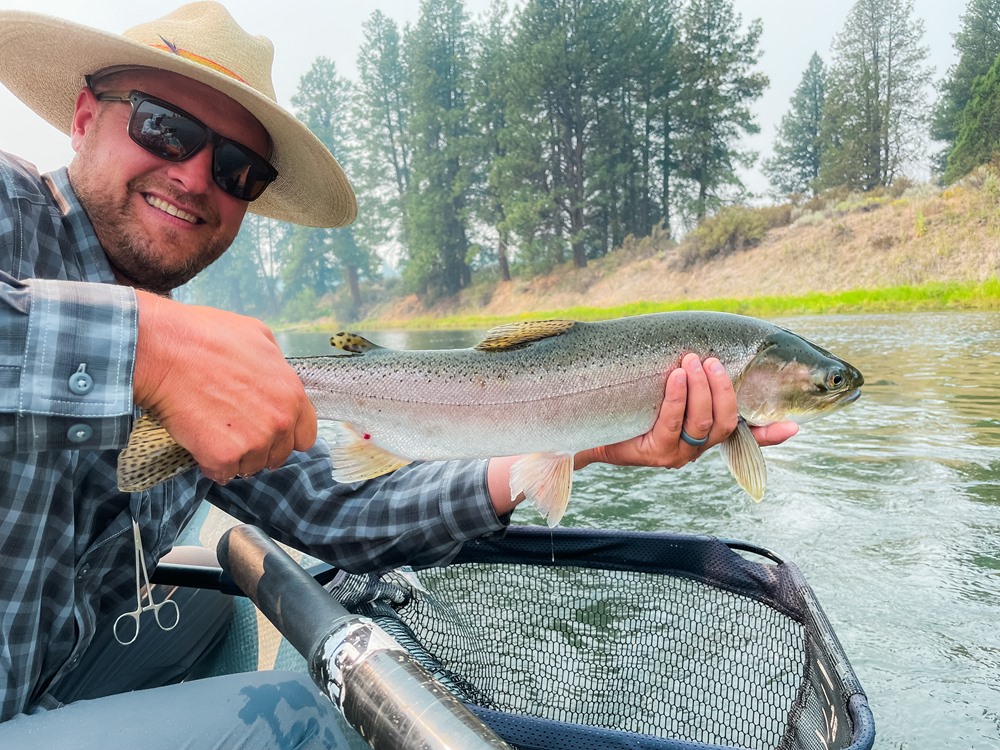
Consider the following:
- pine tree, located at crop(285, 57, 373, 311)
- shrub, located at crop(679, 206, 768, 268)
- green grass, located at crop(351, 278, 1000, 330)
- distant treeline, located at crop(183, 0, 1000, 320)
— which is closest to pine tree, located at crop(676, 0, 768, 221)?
distant treeline, located at crop(183, 0, 1000, 320)

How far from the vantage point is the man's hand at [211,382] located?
1.36 metres

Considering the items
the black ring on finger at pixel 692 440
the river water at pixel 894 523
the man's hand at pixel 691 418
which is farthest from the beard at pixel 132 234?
the river water at pixel 894 523

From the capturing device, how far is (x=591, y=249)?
4416 centimetres

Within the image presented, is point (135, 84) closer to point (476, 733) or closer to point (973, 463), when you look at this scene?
point (476, 733)

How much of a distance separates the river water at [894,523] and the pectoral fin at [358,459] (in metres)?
1.93

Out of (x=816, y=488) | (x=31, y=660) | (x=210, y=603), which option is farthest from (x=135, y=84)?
(x=816, y=488)

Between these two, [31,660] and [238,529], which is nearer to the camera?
[31,660]

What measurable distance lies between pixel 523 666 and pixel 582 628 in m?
0.28

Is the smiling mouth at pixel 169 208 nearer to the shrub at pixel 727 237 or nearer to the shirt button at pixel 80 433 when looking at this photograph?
the shirt button at pixel 80 433

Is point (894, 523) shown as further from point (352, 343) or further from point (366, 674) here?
point (366, 674)

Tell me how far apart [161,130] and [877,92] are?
175ft

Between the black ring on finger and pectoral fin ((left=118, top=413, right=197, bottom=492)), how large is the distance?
4.75 feet

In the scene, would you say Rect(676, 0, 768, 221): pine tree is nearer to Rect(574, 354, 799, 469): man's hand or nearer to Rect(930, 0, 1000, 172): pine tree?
Rect(930, 0, 1000, 172): pine tree

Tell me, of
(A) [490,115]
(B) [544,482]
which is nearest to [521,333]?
(B) [544,482]
